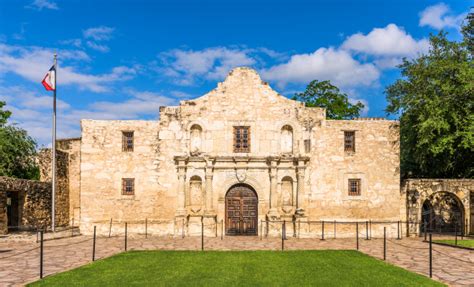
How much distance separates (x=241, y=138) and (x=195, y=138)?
2.52m

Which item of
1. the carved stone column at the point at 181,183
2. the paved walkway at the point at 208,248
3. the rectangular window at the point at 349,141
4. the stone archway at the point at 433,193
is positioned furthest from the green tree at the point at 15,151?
the stone archway at the point at 433,193

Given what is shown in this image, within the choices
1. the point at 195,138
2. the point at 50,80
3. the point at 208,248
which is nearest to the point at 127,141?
the point at 195,138

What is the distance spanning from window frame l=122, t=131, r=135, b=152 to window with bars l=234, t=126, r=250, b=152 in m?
5.62

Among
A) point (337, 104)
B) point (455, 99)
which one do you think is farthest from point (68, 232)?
point (337, 104)

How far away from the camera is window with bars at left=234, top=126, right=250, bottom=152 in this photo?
2181 centimetres

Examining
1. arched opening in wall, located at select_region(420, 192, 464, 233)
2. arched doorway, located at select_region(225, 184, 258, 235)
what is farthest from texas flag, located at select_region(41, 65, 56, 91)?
arched opening in wall, located at select_region(420, 192, 464, 233)

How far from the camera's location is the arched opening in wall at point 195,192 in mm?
21734

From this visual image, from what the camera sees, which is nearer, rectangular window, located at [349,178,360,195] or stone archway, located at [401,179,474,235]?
rectangular window, located at [349,178,360,195]

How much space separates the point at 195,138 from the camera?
→ 22.0 m

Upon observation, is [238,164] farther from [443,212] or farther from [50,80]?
[443,212]

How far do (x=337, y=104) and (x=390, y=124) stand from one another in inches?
715

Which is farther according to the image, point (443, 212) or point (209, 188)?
point (443, 212)

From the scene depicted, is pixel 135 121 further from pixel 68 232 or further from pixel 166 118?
pixel 68 232

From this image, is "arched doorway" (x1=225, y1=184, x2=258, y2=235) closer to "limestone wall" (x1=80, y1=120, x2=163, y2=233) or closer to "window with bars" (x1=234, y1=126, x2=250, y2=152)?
"window with bars" (x1=234, y1=126, x2=250, y2=152)
